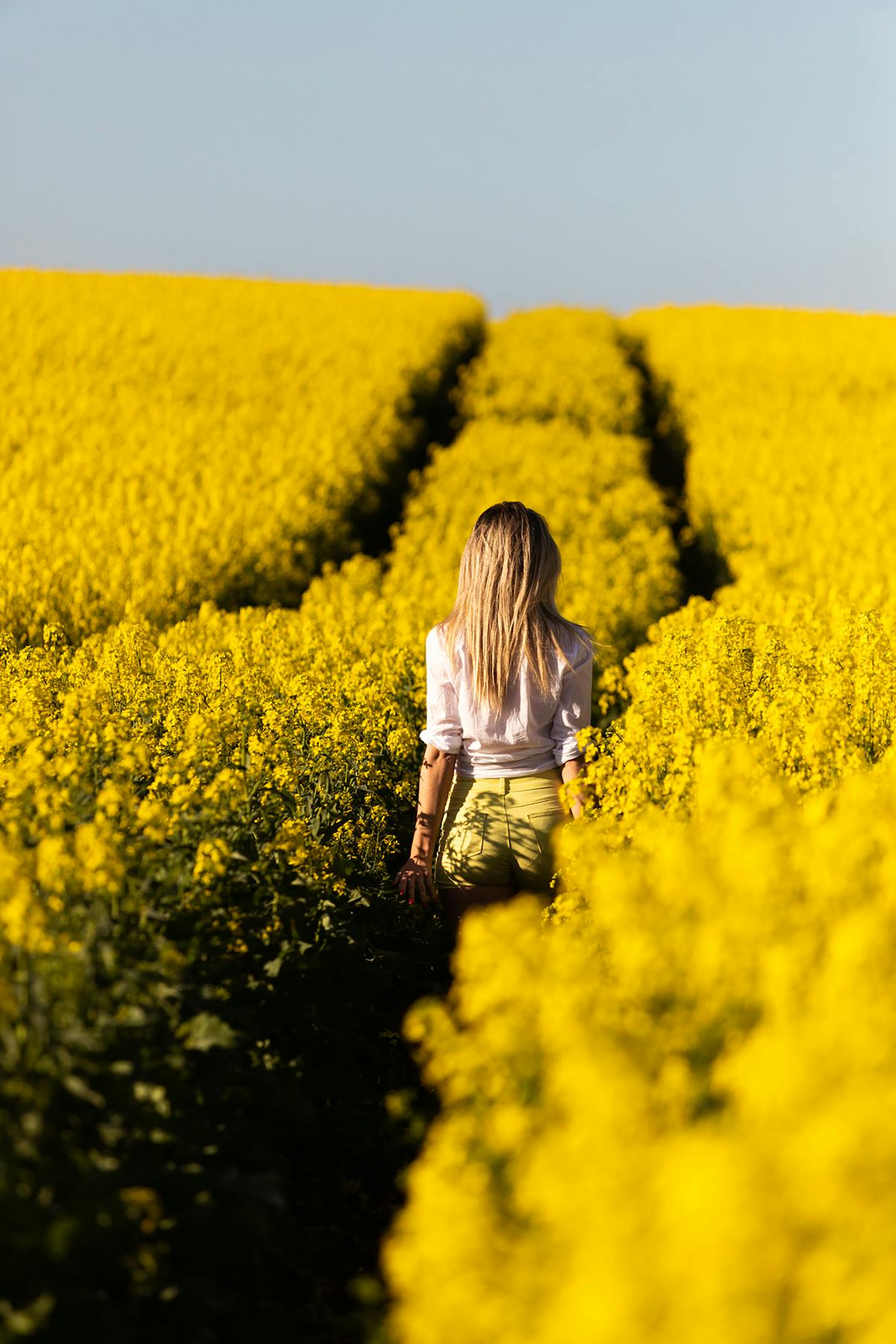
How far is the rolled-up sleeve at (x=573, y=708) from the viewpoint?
14.5ft

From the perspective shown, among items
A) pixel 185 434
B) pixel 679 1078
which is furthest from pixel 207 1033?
pixel 185 434

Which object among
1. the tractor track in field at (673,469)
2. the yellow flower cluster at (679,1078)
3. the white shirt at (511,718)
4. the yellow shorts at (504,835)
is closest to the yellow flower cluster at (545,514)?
the tractor track in field at (673,469)

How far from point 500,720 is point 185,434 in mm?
13540

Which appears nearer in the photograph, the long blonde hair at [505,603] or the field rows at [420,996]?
the field rows at [420,996]

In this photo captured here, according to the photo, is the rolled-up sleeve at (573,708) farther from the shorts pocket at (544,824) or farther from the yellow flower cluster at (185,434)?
the yellow flower cluster at (185,434)

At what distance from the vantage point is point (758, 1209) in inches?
66.2

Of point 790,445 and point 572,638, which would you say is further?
point 790,445

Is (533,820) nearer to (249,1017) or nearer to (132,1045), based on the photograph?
(249,1017)

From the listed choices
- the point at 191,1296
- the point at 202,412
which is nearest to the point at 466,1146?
the point at 191,1296

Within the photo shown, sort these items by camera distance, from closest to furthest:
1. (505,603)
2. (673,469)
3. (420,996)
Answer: (505,603) < (420,996) < (673,469)

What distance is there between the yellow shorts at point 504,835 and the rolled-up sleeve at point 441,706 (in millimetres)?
204

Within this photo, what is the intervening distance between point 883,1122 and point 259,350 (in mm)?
22984

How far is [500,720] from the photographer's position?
4379mm

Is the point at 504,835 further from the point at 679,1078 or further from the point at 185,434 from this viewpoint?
the point at 185,434
